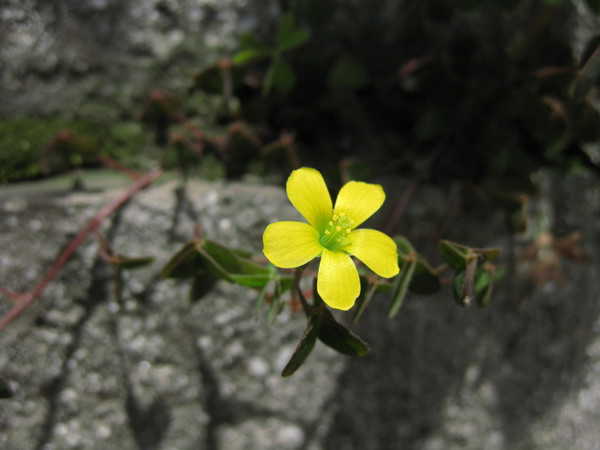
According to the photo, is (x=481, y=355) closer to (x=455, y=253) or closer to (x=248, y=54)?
(x=455, y=253)

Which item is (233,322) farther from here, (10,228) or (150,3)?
(150,3)

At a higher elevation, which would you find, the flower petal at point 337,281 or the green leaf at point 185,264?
the flower petal at point 337,281

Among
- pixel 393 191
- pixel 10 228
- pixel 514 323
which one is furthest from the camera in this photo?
pixel 514 323

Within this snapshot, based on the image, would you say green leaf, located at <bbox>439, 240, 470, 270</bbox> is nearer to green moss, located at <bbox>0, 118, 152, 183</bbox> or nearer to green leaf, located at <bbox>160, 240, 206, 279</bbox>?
green leaf, located at <bbox>160, 240, 206, 279</bbox>

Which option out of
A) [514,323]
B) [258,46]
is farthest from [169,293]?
[514,323]

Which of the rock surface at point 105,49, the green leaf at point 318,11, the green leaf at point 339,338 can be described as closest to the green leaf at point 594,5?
the green leaf at point 318,11

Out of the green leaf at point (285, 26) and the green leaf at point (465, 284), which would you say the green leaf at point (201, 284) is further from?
the green leaf at point (285, 26)
